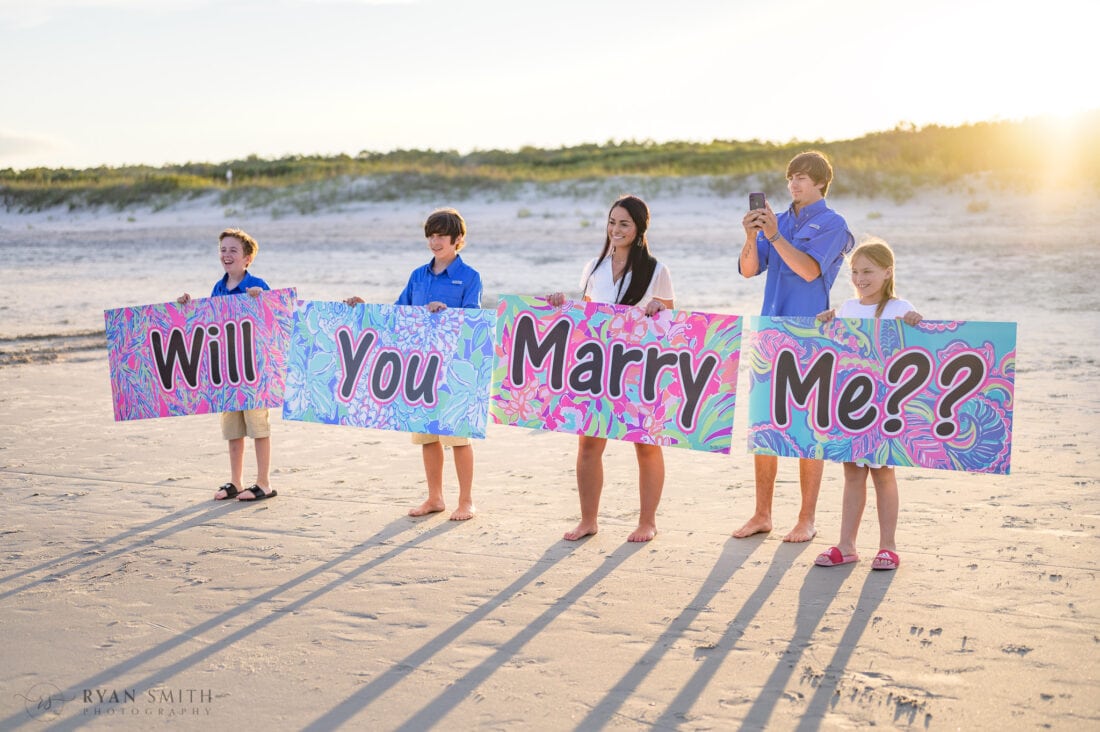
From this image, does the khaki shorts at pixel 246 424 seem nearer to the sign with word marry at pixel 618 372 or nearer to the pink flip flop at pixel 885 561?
the sign with word marry at pixel 618 372

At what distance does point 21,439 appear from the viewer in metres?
8.22

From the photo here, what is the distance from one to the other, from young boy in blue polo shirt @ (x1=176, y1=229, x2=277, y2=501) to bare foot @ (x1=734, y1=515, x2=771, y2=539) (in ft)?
9.35

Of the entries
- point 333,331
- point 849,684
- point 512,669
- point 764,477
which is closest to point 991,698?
point 849,684

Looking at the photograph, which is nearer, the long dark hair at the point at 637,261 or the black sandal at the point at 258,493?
the long dark hair at the point at 637,261

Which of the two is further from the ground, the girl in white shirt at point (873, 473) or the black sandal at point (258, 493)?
the girl in white shirt at point (873, 473)

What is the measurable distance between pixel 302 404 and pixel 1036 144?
23.7 m

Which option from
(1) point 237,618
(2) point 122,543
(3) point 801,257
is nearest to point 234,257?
(2) point 122,543

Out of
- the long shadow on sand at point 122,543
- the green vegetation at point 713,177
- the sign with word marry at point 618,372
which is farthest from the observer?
the green vegetation at point 713,177

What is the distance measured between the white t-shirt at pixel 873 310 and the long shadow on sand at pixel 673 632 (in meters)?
1.27

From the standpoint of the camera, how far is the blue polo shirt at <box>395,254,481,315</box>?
6.12 m

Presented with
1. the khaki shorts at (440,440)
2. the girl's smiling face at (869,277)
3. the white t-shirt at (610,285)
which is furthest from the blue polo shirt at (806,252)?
the khaki shorts at (440,440)

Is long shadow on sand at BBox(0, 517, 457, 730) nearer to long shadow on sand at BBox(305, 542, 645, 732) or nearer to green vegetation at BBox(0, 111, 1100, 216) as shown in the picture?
long shadow on sand at BBox(305, 542, 645, 732)

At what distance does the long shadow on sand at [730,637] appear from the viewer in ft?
12.2

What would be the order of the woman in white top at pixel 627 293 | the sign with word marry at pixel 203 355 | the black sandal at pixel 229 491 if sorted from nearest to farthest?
the woman in white top at pixel 627 293, the sign with word marry at pixel 203 355, the black sandal at pixel 229 491
